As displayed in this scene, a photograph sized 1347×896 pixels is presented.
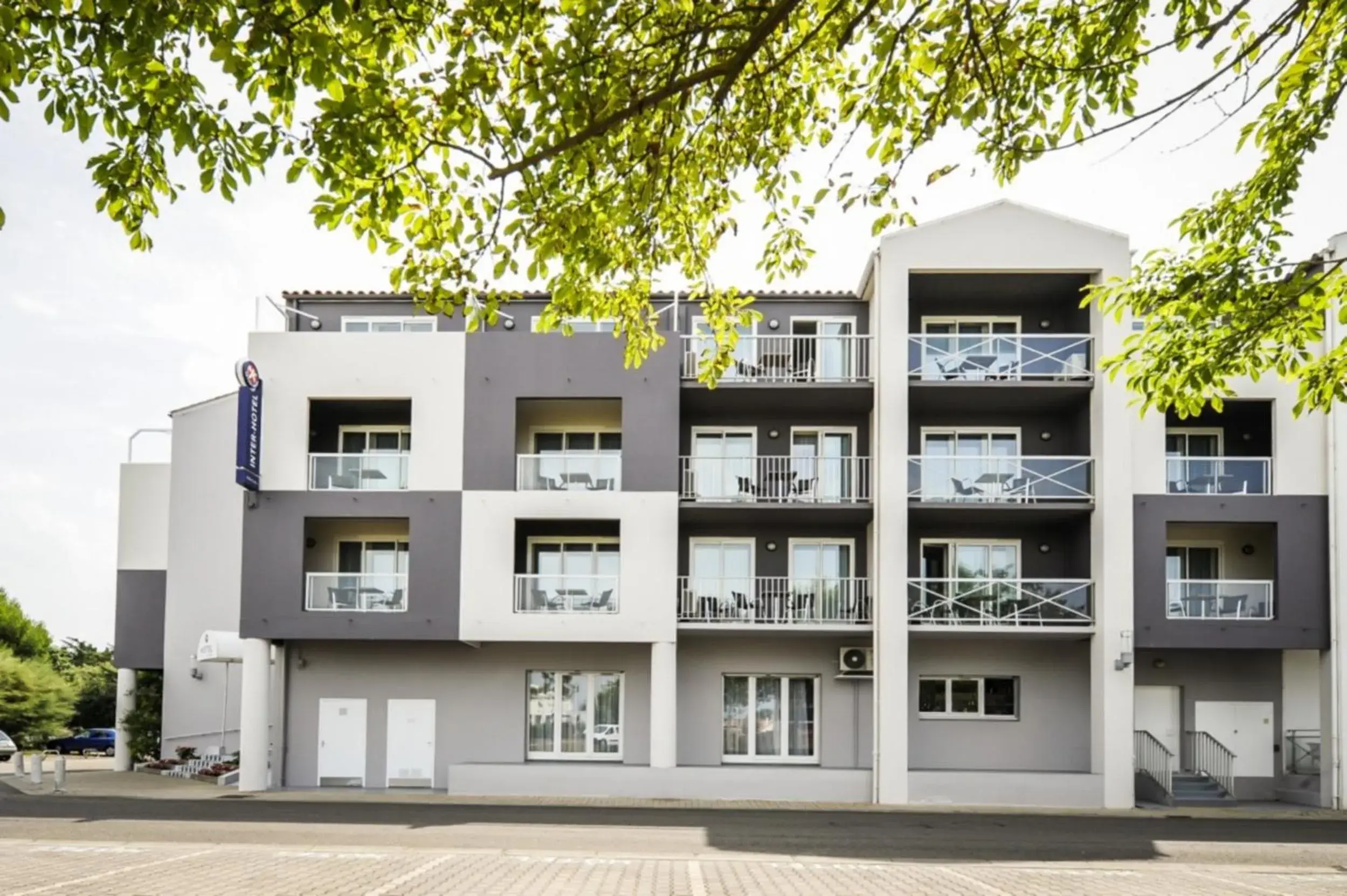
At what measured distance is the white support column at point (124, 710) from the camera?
28.9 meters

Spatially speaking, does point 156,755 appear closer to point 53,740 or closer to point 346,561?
point 346,561

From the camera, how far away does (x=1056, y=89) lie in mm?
8219

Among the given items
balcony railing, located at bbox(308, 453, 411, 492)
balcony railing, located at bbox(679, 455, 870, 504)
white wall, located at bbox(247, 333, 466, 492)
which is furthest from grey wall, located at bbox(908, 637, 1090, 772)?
balcony railing, located at bbox(308, 453, 411, 492)

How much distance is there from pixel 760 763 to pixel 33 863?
13737mm

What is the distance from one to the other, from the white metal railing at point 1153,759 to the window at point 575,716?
9.84 m

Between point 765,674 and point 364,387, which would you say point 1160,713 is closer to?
point 765,674

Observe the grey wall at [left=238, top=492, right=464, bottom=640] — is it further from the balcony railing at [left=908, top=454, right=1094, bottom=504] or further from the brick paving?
the balcony railing at [left=908, top=454, right=1094, bottom=504]

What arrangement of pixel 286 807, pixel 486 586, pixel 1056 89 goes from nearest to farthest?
pixel 1056 89
pixel 286 807
pixel 486 586

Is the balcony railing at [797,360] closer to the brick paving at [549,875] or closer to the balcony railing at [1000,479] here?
the balcony railing at [1000,479]

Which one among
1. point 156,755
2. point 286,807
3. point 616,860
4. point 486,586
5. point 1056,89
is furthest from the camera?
point 156,755

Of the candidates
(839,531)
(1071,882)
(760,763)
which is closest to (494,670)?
(760,763)

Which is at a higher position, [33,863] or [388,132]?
[388,132]

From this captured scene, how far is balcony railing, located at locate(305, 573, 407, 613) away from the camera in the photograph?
905 inches

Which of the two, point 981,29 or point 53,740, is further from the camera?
point 53,740
